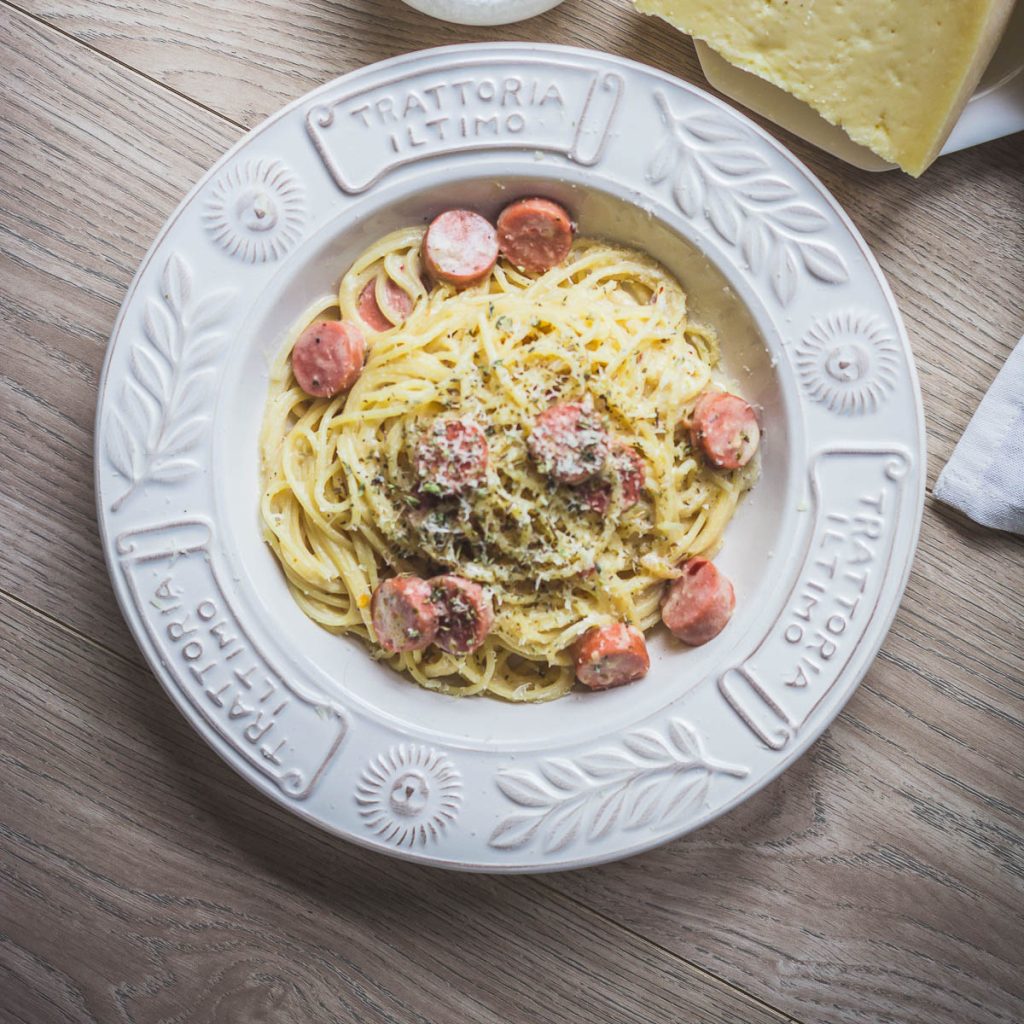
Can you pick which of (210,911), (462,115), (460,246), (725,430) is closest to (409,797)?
(210,911)

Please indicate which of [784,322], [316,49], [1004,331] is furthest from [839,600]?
[316,49]

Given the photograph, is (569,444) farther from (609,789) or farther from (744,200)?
(609,789)

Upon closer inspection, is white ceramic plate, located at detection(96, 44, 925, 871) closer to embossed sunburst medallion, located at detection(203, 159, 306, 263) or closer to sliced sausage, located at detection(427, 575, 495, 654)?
embossed sunburst medallion, located at detection(203, 159, 306, 263)

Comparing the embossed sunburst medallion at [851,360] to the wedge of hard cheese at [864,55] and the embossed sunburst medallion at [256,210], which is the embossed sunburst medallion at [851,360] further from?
the embossed sunburst medallion at [256,210]

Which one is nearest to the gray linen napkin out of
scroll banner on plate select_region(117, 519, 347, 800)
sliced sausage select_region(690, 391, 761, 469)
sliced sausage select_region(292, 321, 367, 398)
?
sliced sausage select_region(690, 391, 761, 469)

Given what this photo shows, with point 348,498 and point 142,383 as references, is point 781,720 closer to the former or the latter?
point 348,498
